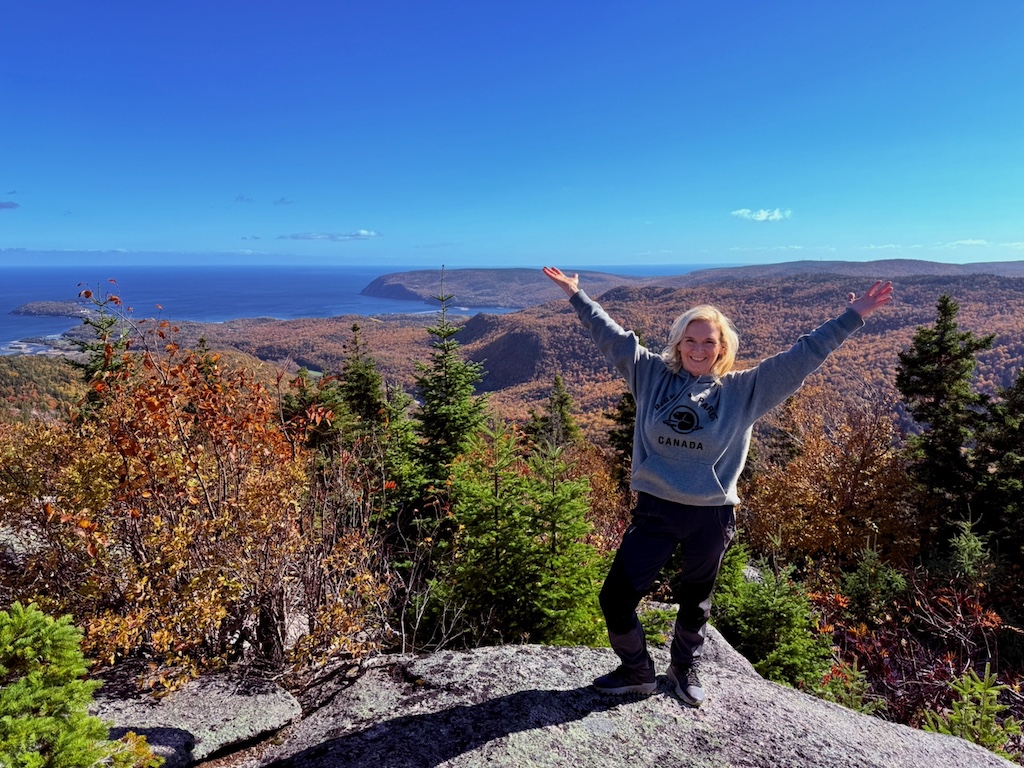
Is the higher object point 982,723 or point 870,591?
point 982,723

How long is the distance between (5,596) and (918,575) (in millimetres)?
14999

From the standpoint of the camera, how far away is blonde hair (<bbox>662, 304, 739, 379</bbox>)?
317 cm

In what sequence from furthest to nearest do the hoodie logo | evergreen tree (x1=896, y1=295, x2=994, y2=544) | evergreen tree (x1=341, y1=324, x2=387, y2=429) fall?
evergreen tree (x1=341, y1=324, x2=387, y2=429) < evergreen tree (x1=896, y1=295, x2=994, y2=544) < the hoodie logo

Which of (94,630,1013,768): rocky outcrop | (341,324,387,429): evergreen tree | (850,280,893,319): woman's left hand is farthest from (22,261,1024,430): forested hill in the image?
(850,280,893,319): woman's left hand

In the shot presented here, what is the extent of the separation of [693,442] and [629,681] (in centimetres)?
163

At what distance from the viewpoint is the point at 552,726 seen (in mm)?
3152

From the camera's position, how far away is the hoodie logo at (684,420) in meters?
3.07

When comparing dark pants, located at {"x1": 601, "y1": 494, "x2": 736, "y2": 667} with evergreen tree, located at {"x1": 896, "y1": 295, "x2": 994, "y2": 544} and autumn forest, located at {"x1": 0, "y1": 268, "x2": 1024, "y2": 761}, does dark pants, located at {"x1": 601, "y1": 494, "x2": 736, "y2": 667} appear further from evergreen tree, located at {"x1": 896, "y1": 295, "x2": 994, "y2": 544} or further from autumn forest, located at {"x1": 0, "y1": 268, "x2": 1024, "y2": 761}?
evergreen tree, located at {"x1": 896, "y1": 295, "x2": 994, "y2": 544}

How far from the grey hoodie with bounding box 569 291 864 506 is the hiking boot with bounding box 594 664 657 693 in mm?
1199

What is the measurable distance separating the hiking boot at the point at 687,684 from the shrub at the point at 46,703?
9.38ft

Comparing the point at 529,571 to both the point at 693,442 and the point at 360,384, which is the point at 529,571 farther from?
the point at 360,384

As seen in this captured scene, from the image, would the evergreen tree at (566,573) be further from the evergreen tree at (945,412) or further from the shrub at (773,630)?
the evergreen tree at (945,412)

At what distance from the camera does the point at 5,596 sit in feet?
13.7

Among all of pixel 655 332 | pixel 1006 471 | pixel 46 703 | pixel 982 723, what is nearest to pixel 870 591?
pixel 982 723
